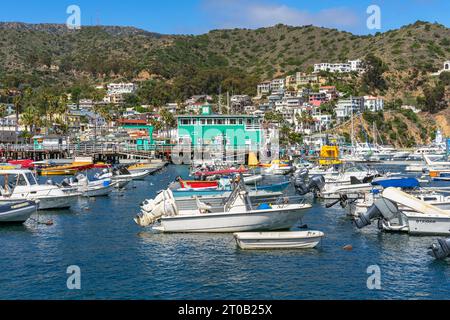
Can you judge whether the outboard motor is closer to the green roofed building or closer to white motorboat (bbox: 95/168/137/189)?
white motorboat (bbox: 95/168/137/189)

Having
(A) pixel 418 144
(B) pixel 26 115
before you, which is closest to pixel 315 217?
(B) pixel 26 115

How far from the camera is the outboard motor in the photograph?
37.6 metres

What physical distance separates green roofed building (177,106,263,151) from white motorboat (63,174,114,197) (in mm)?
68819

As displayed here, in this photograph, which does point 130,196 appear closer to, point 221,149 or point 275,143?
point 221,149

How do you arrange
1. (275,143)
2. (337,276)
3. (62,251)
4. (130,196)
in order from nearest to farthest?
(337,276) → (62,251) → (130,196) → (275,143)

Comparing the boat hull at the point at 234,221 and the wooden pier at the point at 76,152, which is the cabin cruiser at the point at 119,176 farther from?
the wooden pier at the point at 76,152

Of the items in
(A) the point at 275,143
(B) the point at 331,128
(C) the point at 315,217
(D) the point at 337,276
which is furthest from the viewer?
(B) the point at 331,128

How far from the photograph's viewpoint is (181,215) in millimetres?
37062

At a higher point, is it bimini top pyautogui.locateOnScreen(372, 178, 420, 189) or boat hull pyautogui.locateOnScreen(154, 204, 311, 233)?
bimini top pyautogui.locateOnScreen(372, 178, 420, 189)

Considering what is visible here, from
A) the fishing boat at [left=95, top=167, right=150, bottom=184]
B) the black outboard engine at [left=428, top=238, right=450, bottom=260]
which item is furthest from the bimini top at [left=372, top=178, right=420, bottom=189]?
the fishing boat at [left=95, top=167, right=150, bottom=184]

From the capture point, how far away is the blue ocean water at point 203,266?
25.3 meters

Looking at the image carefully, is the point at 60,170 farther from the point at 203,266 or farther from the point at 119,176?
the point at 203,266

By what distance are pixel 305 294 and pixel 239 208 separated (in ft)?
39.8

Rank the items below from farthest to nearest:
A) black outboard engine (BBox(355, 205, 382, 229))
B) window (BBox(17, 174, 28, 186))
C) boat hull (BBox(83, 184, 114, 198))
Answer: boat hull (BBox(83, 184, 114, 198)), window (BBox(17, 174, 28, 186)), black outboard engine (BBox(355, 205, 382, 229))
